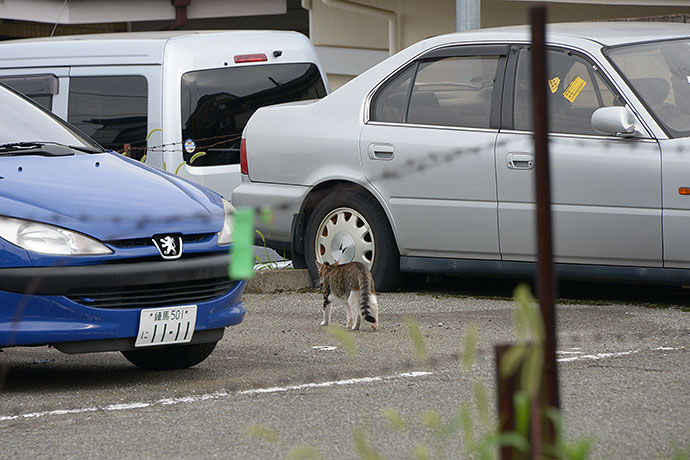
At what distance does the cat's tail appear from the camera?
23.1 feet

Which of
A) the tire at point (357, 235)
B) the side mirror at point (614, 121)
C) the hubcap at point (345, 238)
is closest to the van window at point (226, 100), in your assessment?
the tire at point (357, 235)

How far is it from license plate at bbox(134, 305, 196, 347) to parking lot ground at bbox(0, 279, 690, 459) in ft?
0.75

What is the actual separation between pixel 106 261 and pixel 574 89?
357 cm

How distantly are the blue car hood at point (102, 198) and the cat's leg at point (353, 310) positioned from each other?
4.36 feet

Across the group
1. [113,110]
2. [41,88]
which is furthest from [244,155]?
[41,88]

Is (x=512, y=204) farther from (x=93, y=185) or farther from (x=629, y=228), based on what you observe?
(x=93, y=185)

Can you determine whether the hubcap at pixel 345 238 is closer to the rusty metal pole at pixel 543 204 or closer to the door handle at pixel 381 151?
the door handle at pixel 381 151

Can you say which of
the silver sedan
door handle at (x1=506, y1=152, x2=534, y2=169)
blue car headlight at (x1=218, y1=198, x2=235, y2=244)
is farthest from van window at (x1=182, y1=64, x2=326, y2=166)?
blue car headlight at (x1=218, y1=198, x2=235, y2=244)

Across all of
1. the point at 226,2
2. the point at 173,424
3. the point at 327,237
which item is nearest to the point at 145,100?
the point at 327,237

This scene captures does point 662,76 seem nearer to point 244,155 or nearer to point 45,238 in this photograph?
point 244,155

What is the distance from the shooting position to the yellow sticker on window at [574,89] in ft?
25.3

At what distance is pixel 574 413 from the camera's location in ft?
15.9

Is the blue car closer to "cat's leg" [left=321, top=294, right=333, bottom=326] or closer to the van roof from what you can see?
"cat's leg" [left=321, top=294, right=333, bottom=326]

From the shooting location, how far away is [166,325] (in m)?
5.44
